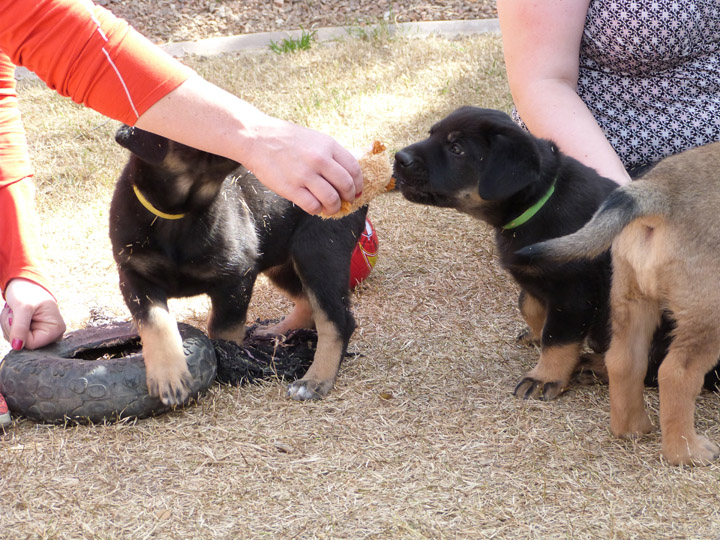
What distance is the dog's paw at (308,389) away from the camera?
3162 mm

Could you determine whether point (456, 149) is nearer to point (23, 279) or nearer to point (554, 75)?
point (554, 75)

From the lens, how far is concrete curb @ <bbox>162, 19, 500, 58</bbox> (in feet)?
26.5

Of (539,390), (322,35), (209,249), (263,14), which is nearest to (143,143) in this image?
(209,249)

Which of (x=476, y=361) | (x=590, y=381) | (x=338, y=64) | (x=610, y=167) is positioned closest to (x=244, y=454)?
(x=476, y=361)

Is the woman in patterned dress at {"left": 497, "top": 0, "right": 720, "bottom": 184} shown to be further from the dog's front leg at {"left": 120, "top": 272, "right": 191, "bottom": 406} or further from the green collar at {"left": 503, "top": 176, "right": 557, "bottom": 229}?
the dog's front leg at {"left": 120, "top": 272, "right": 191, "bottom": 406}

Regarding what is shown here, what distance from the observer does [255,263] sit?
340cm

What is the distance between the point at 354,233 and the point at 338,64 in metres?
4.21

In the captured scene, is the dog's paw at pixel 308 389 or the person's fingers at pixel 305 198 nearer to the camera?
the person's fingers at pixel 305 198

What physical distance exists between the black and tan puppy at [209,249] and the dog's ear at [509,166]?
0.68 m

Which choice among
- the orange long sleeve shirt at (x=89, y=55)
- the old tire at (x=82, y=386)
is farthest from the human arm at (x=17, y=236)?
the orange long sleeve shirt at (x=89, y=55)

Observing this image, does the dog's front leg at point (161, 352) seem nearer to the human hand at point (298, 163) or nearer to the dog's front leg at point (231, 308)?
the dog's front leg at point (231, 308)

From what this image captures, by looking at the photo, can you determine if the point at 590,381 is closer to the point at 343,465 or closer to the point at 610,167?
the point at 610,167

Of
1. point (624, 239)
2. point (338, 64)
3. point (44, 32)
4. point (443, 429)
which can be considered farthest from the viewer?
point (338, 64)

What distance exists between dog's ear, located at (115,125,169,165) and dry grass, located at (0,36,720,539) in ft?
3.21
